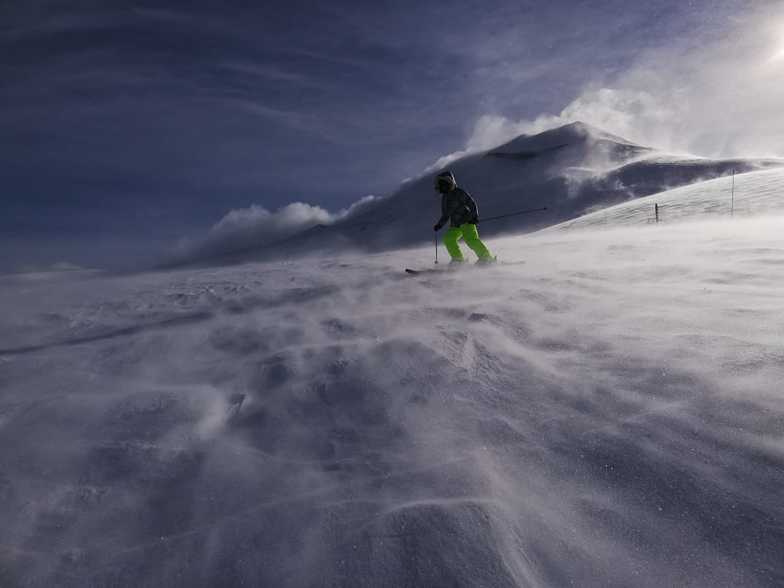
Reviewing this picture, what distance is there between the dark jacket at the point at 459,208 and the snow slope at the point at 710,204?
12.7 meters

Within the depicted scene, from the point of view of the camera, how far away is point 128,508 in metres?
1.83

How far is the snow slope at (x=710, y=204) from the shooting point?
15.8 meters

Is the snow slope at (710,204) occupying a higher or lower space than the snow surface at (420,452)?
higher

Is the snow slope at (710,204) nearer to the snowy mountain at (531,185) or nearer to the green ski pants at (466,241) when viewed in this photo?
the green ski pants at (466,241)

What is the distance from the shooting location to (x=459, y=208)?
856 centimetres

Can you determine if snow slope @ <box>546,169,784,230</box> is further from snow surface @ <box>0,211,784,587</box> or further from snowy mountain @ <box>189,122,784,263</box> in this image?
snowy mountain @ <box>189,122,784,263</box>

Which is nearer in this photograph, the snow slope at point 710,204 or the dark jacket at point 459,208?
the dark jacket at point 459,208

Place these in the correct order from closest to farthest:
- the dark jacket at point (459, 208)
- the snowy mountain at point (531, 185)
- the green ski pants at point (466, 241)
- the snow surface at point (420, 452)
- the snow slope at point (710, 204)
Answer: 1. the snow surface at point (420, 452)
2. the green ski pants at point (466, 241)
3. the dark jacket at point (459, 208)
4. the snow slope at point (710, 204)
5. the snowy mountain at point (531, 185)

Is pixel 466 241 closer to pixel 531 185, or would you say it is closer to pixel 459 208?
pixel 459 208

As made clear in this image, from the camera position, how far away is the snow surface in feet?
4.88

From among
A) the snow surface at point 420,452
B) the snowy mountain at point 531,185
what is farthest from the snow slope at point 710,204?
the snowy mountain at point 531,185

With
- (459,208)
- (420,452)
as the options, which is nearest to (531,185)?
(459,208)

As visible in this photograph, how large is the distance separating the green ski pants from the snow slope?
12.8 m

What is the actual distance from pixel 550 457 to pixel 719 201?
71.4 ft
